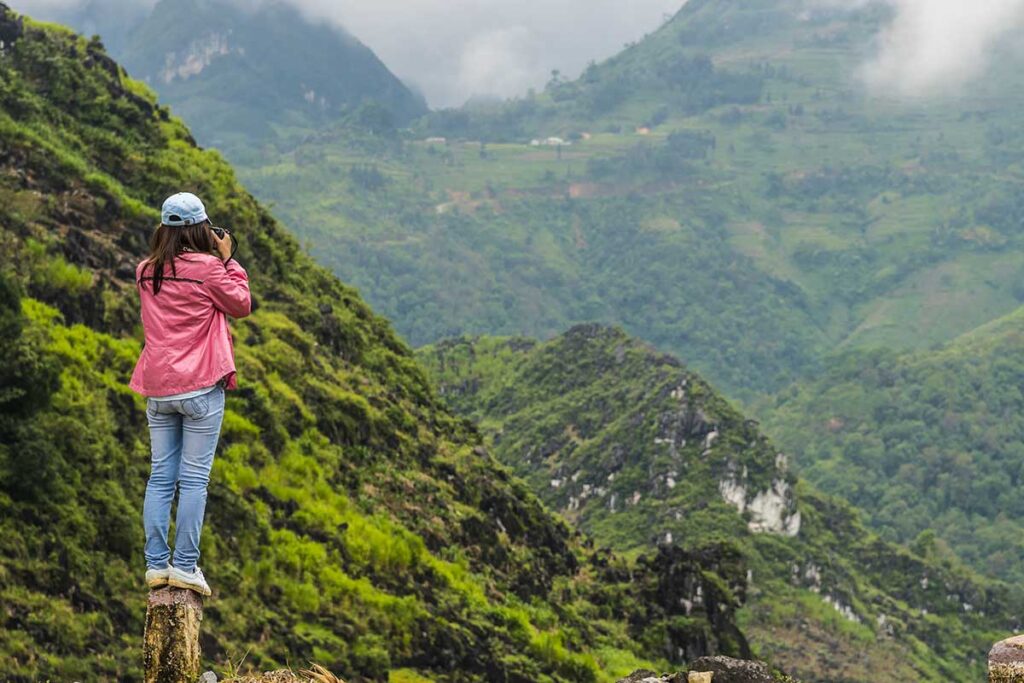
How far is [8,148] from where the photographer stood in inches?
1385

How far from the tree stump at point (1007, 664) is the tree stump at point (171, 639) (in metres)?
6.74

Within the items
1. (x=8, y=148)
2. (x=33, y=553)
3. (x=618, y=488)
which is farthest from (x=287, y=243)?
(x=618, y=488)

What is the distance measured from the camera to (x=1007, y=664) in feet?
29.4

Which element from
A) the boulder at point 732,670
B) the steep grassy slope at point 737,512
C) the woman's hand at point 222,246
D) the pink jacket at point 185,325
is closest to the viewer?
the pink jacket at point 185,325

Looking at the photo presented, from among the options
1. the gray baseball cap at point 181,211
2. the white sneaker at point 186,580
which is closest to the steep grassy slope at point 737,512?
the white sneaker at point 186,580

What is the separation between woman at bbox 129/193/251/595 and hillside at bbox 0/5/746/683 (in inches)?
152

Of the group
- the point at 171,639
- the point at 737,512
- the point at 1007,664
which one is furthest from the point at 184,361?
the point at 737,512

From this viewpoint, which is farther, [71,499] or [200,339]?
[71,499]

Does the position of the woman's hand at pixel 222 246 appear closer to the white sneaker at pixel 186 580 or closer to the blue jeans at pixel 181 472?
the blue jeans at pixel 181 472

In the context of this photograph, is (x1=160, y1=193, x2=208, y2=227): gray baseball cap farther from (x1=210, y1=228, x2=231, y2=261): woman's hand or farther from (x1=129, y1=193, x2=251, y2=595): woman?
(x1=210, y1=228, x2=231, y2=261): woman's hand

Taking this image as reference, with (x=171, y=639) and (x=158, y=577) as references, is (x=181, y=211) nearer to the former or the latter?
(x=158, y=577)

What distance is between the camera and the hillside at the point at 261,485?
2089 cm

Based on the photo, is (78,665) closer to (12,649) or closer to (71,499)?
(12,649)

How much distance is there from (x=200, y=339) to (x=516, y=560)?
29050 millimetres
